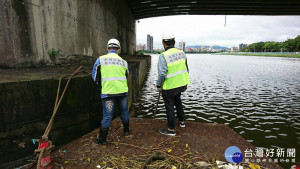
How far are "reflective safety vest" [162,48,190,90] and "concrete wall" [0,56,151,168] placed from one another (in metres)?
1.94

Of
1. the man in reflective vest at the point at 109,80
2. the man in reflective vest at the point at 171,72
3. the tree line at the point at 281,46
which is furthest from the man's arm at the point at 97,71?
the tree line at the point at 281,46

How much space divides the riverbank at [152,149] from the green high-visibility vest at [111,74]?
1.17m

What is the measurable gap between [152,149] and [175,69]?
68.7 inches

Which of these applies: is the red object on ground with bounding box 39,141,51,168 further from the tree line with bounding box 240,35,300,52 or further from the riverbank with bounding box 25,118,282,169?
the tree line with bounding box 240,35,300,52

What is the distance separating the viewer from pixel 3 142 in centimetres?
296

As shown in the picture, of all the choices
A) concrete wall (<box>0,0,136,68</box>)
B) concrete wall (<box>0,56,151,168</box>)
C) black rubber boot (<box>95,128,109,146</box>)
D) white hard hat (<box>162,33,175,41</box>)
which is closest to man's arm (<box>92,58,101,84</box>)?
concrete wall (<box>0,56,151,168</box>)

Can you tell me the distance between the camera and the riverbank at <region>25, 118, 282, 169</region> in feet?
10.2

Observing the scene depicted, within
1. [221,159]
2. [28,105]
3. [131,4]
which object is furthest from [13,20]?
[131,4]

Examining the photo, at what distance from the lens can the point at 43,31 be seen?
4.49m

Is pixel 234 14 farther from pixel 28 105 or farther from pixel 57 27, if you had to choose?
pixel 28 105

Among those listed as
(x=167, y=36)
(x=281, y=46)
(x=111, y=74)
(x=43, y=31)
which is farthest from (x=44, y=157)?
(x=281, y=46)

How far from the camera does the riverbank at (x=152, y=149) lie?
312 centimetres

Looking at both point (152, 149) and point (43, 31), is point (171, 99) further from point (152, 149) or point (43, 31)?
point (43, 31)

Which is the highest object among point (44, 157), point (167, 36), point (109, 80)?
point (167, 36)
